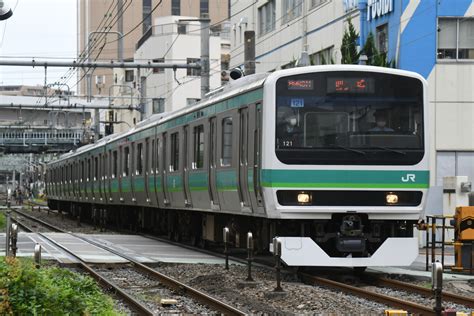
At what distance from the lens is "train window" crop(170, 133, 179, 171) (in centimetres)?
2192

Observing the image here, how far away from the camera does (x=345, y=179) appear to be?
14273 millimetres

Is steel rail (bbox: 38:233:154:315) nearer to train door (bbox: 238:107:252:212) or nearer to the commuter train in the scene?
the commuter train

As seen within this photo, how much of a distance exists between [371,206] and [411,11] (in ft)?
41.6

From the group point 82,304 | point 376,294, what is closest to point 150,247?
point 376,294

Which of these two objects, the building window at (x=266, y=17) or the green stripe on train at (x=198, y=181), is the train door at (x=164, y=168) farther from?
the building window at (x=266, y=17)

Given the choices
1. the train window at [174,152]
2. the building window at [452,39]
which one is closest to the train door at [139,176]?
the train window at [174,152]

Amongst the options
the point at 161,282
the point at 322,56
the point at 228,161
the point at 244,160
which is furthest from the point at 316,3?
the point at 161,282

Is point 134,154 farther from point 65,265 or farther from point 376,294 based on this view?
point 376,294

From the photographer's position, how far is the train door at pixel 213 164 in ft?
58.7

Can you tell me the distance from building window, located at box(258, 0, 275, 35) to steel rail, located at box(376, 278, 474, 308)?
26391 millimetres

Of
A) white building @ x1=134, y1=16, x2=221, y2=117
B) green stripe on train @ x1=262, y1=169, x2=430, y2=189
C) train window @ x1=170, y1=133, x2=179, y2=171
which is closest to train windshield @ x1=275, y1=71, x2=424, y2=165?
green stripe on train @ x1=262, y1=169, x2=430, y2=189

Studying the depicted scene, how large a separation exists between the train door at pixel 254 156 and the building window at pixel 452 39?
39.6ft

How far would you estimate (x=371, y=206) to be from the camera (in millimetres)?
14344

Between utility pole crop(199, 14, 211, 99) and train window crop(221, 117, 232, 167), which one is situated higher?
utility pole crop(199, 14, 211, 99)
